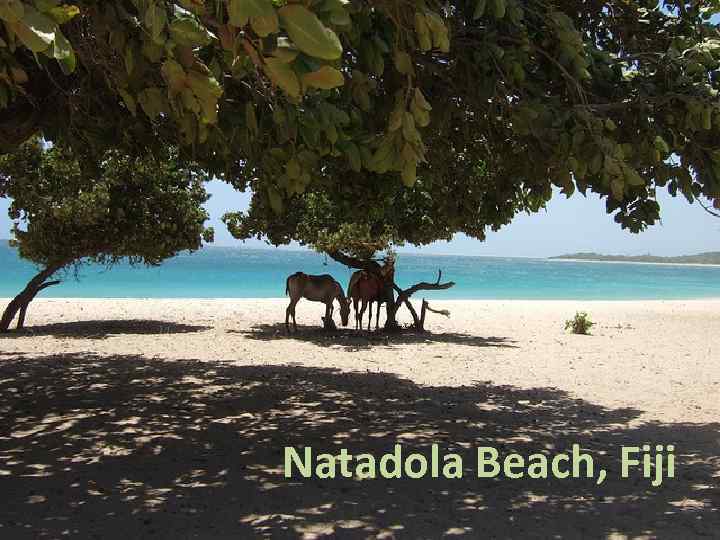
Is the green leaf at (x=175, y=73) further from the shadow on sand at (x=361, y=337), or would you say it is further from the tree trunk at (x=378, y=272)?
the tree trunk at (x=378, y=272)

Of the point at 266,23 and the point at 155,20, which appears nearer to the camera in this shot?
the point at 266,23

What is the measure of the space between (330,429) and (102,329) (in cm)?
1093

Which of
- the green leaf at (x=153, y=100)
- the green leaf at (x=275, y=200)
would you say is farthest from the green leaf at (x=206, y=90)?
the green leaf at (x=275, y=200)

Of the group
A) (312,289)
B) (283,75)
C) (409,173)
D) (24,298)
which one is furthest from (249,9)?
(24,298)

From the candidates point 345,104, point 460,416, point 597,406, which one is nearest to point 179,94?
point 345,104

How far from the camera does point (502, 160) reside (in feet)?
20.9

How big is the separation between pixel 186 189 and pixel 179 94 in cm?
1350

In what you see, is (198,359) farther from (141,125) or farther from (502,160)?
(502,160)

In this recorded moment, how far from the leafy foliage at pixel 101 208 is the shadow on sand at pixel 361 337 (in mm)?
2870

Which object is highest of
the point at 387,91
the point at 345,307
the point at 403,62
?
the point at 387,91

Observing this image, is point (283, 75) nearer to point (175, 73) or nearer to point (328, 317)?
point (175, 73)

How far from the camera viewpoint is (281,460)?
520 cm

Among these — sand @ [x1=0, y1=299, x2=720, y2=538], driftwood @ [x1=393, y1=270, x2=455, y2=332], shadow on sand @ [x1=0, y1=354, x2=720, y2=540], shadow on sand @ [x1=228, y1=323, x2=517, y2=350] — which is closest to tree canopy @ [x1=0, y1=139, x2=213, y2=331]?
sand @ [x1=0, y1=299, x2=720, y2=538]

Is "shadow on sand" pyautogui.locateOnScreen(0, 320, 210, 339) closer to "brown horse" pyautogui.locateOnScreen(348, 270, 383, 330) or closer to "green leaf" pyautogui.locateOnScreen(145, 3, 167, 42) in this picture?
"brown horse" pyautogui.locateOnScreen(348, 270, 383, 330)
